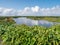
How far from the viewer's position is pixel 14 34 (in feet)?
33.6

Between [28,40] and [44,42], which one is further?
[28,40]

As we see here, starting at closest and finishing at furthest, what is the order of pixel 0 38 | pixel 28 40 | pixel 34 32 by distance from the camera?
pixel 28 40, pixel 34 32, pixel 0 38

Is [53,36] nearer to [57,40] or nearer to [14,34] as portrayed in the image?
[57,40]

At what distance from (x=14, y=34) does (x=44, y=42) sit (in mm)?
2281

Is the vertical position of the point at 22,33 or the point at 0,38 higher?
the point at 22,33

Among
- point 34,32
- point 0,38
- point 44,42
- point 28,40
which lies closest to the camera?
point 44,42

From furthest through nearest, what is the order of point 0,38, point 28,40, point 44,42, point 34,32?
point 0,38 < point 34,32 < point 28,40 < point 44,42

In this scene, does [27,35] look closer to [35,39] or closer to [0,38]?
[35,39]

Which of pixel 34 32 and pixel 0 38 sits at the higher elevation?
pixel 34 32

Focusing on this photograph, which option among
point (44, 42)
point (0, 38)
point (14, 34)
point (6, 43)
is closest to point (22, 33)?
point (14, 34)

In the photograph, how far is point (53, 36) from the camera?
8.83 meters

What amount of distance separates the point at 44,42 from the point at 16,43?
1.78 m

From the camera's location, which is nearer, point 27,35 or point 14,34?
point 27,35

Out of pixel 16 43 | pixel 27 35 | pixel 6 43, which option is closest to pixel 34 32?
pixel 27 35
